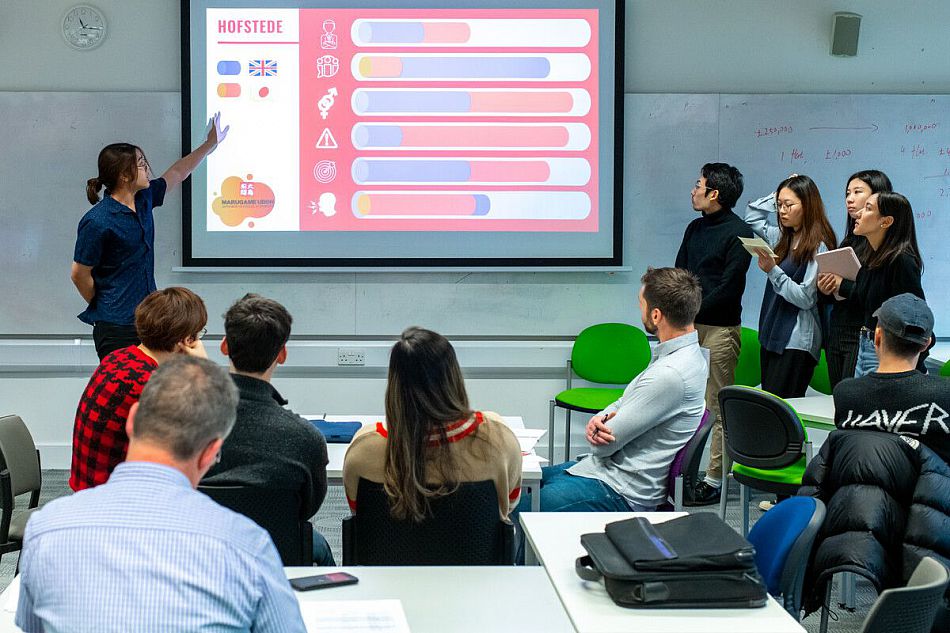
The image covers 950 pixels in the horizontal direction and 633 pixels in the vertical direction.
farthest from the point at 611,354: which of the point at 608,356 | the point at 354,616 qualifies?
the point at 354,616

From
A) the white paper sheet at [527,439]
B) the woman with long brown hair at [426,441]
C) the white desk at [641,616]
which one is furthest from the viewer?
the white paper sheet at [527,439]

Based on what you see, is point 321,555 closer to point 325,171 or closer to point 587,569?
point 587,569

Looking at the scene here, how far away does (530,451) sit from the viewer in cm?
309

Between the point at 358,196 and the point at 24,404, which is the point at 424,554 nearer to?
the point at 358,196

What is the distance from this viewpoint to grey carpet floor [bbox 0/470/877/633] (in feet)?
11.1

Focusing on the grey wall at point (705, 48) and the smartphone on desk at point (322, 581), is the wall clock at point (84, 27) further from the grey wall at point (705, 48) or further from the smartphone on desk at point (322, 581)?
the smartphone on desk at point (322, 581)

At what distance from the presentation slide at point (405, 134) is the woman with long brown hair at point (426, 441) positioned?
3004mm

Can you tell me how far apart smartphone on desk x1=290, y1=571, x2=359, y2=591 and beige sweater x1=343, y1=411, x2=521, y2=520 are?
36cm

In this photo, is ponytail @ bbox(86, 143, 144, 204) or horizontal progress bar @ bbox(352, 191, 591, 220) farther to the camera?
horizontal progress bar @ bbox(352, 191, 591, 220)

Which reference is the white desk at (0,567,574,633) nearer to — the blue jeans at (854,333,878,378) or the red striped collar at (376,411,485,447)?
the red striped collar at (376,411,485,447)

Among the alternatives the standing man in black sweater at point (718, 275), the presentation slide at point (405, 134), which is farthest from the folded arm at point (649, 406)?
the presentation slide at point (405, 134)

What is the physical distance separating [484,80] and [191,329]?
114 inches

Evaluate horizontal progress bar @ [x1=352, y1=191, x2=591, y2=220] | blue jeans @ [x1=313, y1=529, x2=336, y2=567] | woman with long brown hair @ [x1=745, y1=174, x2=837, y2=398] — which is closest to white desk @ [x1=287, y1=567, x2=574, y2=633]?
blue jeans @ [x1=313, y1=529, x2=336, y2=567]

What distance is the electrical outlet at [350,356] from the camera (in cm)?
530
